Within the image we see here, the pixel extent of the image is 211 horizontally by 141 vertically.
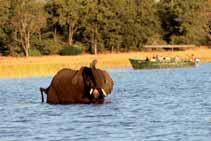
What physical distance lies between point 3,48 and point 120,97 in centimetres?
5953

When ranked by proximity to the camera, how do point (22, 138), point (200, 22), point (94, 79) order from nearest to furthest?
point (22, 138), point (94, 79), point (200, 22)

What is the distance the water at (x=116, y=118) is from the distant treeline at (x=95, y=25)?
53116 millimetres

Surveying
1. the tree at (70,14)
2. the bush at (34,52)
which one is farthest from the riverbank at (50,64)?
the bush at (34,52)

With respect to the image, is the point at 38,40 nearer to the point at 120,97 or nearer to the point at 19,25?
the point at 19,25

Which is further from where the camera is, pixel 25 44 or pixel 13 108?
pixel 25 44

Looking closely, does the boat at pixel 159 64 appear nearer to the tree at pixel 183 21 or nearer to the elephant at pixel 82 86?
the tree at pixel 183 21

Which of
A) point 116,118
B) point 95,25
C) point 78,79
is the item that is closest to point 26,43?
point 95,25

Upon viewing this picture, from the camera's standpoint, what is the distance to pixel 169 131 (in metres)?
26.4

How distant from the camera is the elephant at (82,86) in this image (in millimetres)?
37125

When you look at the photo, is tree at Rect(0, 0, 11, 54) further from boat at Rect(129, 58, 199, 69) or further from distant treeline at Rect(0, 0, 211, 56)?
boat at Rect(129, 58, 199, 69)

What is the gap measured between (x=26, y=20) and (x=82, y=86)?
2397 inches

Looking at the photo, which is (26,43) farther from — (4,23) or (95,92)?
(95,92)

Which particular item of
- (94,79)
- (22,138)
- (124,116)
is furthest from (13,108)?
(22,138)

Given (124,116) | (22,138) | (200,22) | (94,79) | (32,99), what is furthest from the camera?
(200,22)
